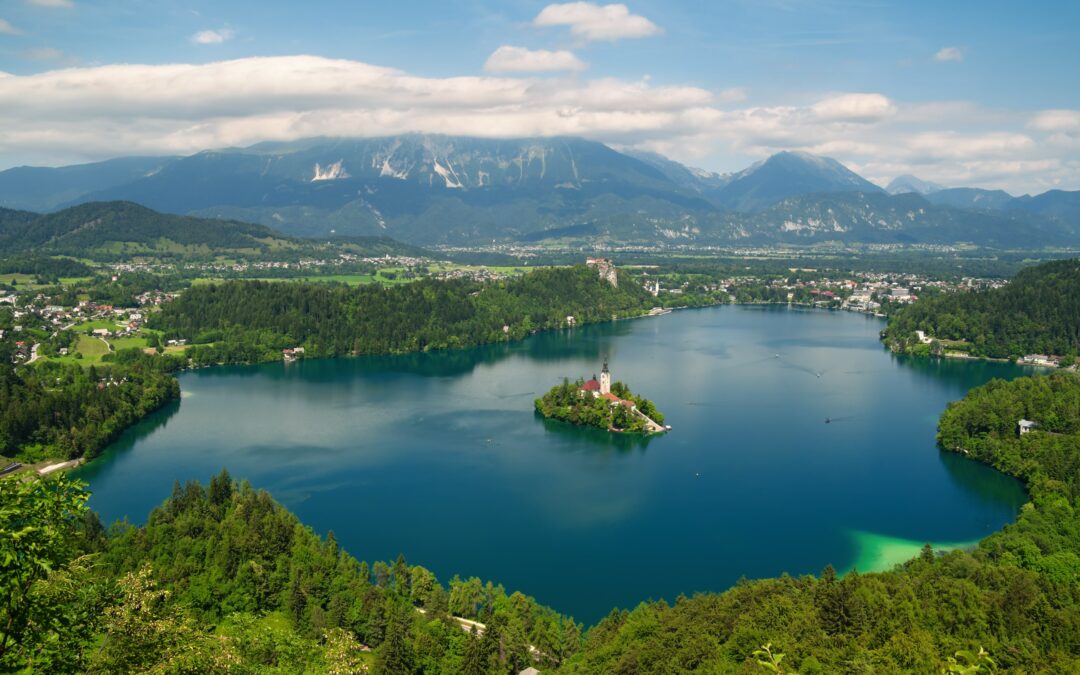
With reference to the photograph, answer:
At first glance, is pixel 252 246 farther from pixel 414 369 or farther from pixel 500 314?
pixel 414 369

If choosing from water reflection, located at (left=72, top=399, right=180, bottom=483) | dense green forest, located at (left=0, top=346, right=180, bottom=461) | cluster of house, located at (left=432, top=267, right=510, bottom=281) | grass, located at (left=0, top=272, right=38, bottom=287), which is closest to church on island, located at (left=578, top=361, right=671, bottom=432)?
water reflection, located at (left=72, top=399, right=180, bottom=483)

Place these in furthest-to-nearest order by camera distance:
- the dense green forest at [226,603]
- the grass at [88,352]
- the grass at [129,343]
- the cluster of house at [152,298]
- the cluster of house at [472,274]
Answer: the cluster of house at [472,274]
the cluster of house at [152,298]
the grass at [129,343]
the grass at [88,352]
the dense green forest at [226,603]

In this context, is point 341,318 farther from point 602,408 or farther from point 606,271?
point 606,271

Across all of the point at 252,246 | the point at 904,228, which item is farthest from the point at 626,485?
the point at 904,228

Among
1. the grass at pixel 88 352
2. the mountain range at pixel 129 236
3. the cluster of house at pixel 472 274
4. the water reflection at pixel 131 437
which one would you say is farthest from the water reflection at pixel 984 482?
the mountain range at pixel 129 236

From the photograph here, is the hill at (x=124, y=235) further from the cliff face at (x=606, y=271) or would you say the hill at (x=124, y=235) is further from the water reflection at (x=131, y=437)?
the water reflection at (x=131, y=437)

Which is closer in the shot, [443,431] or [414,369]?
[443,431]

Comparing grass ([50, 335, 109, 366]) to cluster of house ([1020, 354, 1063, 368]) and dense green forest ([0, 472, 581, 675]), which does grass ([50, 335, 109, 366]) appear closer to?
dense green forest ([0, 472, 581, 675])

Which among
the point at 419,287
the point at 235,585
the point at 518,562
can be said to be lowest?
the point at 518,562
